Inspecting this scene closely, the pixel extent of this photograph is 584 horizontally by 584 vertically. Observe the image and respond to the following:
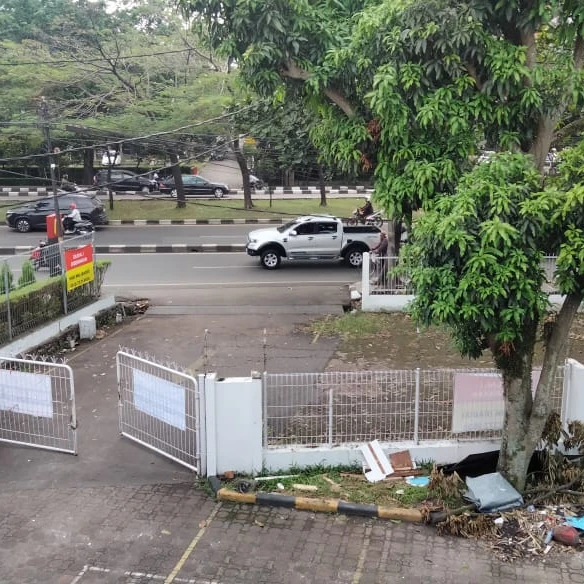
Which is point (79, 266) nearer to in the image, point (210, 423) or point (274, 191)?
point (210, 423)

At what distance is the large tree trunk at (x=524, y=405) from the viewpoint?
6973mm

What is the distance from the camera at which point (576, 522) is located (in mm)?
6586

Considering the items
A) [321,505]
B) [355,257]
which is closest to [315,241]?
[355,257]

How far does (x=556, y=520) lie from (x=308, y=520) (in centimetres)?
244

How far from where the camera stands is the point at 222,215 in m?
31.8

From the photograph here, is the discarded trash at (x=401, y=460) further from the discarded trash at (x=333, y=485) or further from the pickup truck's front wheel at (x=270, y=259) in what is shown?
the pickup truck's front wheel at (x=270, y=259)

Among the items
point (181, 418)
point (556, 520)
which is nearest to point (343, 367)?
point (181, 418)

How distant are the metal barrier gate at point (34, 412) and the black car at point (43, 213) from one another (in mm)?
20203

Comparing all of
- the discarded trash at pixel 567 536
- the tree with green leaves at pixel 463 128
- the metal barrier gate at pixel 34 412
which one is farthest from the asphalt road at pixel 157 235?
the discarded trash at pixel 567 536

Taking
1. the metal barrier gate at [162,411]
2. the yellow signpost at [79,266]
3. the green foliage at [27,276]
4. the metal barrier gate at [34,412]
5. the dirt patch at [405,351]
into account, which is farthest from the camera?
the yellow signpost at [79,266]

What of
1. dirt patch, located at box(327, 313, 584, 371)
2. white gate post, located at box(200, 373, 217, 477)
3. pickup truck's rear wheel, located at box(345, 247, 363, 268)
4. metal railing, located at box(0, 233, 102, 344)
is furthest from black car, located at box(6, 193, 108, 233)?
white gate post, located at box(200, 373, 217, 477)

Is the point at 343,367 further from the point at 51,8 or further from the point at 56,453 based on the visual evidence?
the point at 51,8

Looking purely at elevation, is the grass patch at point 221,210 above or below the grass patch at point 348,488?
above

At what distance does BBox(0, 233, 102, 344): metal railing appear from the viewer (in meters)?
11.9
